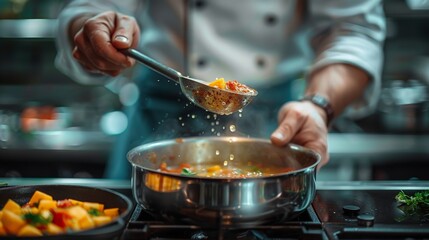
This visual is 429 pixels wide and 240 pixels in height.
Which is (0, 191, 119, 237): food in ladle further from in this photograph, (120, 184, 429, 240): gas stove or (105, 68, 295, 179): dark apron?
(105, 68, 295, 179): dark apron

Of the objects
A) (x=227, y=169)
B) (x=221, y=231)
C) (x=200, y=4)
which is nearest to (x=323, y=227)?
(x=221, y=231)

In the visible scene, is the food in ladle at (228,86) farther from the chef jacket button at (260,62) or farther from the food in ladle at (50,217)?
the chef jacket button at (260,62)

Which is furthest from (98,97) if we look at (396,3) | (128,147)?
(396,3)

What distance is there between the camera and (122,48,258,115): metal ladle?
5.02 feet

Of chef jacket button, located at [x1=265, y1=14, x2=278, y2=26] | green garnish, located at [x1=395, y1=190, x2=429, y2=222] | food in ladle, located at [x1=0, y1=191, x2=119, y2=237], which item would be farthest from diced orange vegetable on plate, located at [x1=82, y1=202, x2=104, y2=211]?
chef jacket button, located at [x1=265, y1=14, x2=278, y2=26]

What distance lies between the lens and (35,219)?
1.15 metres

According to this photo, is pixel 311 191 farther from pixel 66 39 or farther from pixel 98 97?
pixel 98 97

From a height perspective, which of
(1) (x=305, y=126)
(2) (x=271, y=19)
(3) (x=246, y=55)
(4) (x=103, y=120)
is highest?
(2) (x=271, y=19)

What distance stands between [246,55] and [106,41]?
84cm

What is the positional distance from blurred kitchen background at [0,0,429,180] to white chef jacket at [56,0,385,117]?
1196 millimetres

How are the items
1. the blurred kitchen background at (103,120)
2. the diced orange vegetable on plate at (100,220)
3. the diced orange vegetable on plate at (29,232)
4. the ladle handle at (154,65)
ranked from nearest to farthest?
the diced orange vegetable on plate at (29,232) → the diced orange vegetable on plate at (100,220) → the ladle handle at (154,65) → the blurred kitchen background at (103,120)

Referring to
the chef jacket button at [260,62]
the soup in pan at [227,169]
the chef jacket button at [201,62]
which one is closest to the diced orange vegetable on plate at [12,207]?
the soup in pan at [227,169]

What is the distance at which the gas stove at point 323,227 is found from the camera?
121 cm

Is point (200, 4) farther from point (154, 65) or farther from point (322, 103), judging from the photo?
point (154, 65)
